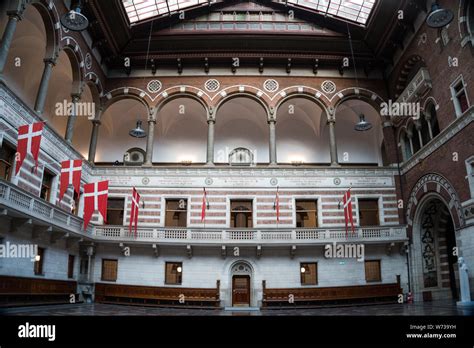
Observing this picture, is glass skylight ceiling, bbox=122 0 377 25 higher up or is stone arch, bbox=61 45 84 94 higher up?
glass skylight ceiling, bbox=122 0 377 25

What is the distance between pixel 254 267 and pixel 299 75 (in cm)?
1568

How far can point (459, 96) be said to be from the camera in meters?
19.8

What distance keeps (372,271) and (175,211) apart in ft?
48.4

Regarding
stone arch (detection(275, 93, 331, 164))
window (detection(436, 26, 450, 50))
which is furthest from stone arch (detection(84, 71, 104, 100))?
window (detection(436, 26, 450, 50))

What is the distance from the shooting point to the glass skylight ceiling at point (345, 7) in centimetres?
2616

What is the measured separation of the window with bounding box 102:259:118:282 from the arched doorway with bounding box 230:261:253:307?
8.20 meters

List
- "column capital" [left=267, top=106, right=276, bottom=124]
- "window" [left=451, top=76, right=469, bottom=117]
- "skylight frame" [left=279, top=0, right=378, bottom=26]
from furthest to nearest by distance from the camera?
"column capital" [left=267, top=106, right=276, bottom=124] < "skylight frame" [left=279, top=0, right=378, bottom=26] < "window" [left=451, top=76, right=469, bottom=117]

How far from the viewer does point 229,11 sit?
29453 mm

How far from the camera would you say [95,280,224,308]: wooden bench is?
22.9m

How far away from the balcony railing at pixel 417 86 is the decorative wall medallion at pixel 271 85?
373 inches

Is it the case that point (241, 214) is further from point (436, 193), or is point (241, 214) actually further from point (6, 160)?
point (6, 160)

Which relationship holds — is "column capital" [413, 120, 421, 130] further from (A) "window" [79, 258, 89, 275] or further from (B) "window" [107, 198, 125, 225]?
(A) "window" [79, 258, 89, 275]
